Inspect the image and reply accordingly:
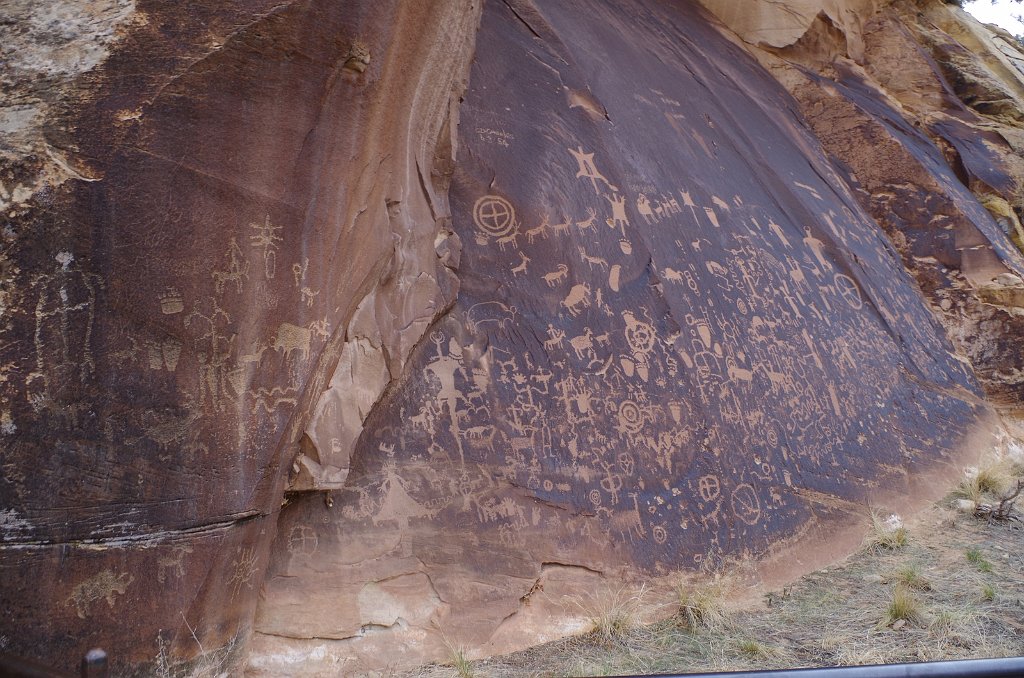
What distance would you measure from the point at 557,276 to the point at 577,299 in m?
0.13

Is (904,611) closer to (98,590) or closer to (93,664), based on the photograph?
(98,590)

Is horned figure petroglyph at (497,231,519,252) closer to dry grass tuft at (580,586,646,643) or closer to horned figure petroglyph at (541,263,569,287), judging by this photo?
horned figure petroglyph at (541,263,569,287)

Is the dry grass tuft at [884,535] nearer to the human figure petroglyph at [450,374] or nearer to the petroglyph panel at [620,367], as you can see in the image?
the petroglyph panel at [620,367]

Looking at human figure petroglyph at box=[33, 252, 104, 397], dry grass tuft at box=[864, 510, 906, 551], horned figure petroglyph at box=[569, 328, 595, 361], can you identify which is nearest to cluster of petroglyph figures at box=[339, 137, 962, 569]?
horned figure petroglyph at box=[569, 328, 595, 361]

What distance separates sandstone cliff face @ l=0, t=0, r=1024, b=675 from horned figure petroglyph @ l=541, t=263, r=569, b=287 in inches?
0.7

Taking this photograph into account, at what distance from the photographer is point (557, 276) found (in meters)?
3.46

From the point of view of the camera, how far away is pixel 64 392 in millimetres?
2000

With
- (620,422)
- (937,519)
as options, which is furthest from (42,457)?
(937,519)

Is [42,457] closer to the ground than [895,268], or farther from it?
farther from it

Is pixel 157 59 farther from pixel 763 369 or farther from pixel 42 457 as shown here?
pixel 763 369

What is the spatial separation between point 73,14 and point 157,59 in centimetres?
23

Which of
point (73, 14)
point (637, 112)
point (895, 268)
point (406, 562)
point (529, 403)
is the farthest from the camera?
point (895, 268)

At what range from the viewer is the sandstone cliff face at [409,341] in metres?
2.04

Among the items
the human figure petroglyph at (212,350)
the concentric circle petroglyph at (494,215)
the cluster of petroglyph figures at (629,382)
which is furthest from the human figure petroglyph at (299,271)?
the concentric circle petroglyph at (494,215)
